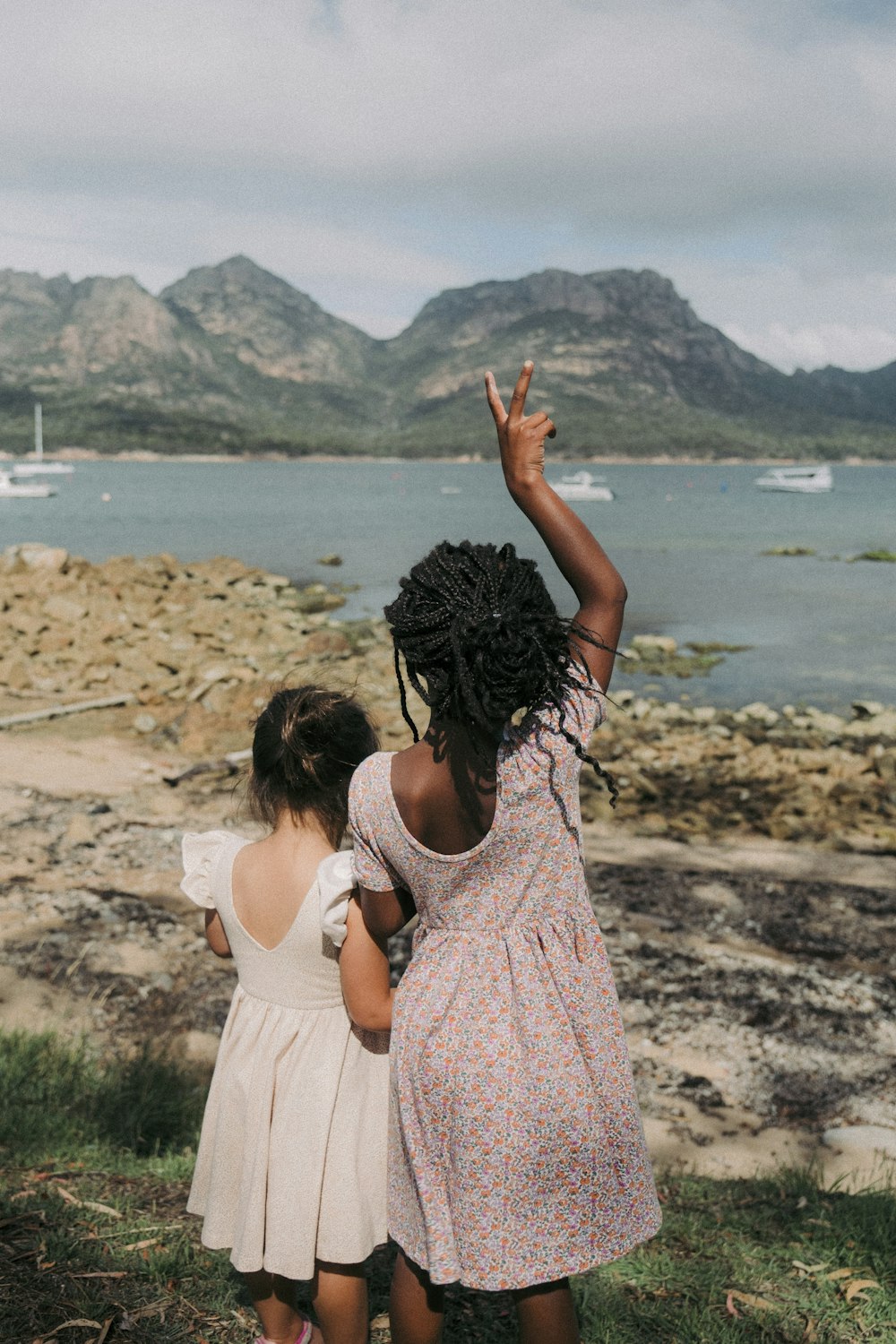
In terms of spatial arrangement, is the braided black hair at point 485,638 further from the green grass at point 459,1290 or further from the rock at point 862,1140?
the rock at point 862,1140

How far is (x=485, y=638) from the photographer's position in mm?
2031

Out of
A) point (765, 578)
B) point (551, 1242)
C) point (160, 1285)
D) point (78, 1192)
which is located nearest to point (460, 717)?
point (551, 1242)

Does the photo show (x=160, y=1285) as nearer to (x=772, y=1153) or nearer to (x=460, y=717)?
(x=460, y=717)

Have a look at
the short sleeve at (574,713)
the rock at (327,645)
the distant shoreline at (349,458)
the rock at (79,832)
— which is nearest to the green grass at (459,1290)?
the short sleeve at (574,713)

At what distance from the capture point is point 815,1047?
5.36 metres

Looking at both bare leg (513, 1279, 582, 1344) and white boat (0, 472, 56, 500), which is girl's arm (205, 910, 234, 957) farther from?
white boat (0, 472, 56, 500)

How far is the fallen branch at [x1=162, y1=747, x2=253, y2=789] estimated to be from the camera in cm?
995

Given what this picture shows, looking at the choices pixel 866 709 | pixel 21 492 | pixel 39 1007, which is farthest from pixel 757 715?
pixel 21 492

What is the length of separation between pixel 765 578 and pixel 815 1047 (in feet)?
101

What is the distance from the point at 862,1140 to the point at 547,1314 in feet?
9.34

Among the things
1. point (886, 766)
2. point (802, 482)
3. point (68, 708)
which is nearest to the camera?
point (886, 766)

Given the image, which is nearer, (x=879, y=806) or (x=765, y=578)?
(x=879, y=806)

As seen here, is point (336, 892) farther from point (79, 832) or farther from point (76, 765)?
point (76, 765)

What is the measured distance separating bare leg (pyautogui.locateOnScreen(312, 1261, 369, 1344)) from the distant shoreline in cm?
13586
